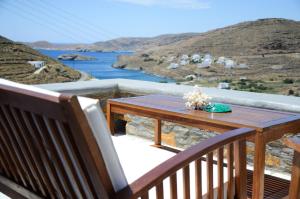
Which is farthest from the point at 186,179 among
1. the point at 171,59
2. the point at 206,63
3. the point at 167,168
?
the point at 171,59

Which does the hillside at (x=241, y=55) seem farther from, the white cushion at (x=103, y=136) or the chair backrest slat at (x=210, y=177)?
the white cushion at (x=103, y=136)

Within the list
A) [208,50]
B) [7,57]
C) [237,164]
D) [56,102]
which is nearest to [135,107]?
[237,164]

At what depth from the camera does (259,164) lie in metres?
2.12

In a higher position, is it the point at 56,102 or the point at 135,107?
the point at 56,102

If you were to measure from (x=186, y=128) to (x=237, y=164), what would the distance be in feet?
6.29

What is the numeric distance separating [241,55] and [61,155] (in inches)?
1487

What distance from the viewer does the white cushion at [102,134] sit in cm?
103

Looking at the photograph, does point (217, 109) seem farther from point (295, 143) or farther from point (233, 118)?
point (295, 143)

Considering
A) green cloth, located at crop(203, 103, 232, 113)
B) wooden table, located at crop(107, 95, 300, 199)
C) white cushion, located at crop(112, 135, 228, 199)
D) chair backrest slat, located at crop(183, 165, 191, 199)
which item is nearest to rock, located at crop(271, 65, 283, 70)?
wooden table, located at crop(107, 95, 300, 199)

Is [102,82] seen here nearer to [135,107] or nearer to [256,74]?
[135,107]

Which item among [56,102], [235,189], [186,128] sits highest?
[56,102]

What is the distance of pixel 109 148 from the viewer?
1105 mm

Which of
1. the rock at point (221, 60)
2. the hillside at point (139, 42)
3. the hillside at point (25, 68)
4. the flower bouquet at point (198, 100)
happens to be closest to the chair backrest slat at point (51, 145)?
the flower bouquet at point (198, 100)

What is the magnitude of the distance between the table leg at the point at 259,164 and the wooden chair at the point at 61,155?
475 mm
